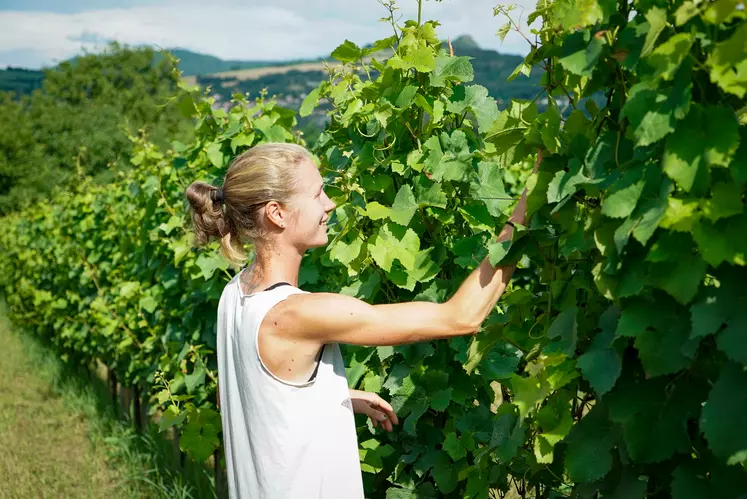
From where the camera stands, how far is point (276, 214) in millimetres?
2330

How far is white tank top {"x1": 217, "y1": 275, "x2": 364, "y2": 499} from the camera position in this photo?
219cm

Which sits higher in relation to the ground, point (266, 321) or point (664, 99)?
point (664, 99)

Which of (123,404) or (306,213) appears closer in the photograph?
(306,213)

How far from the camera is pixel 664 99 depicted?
1.44 metres

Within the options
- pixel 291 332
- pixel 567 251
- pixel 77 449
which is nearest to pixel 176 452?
pixel 77 449

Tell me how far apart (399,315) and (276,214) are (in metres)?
0.54

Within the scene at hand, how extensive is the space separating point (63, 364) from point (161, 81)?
58789 millimetres

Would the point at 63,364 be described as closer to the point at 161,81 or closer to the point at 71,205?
the point at 71,205

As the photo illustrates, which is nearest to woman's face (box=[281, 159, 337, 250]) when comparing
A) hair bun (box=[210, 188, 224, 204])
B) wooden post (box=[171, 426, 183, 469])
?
hair bun (box=[210, 188, 224, 204])

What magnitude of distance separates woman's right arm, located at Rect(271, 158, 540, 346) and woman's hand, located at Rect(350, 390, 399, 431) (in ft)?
1.52

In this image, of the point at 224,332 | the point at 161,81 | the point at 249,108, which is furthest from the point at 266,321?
the point at 161,81

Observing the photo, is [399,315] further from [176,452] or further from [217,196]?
[176,452]

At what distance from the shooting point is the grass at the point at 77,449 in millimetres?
5461

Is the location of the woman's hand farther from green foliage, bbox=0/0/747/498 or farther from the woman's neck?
the woman's neck
